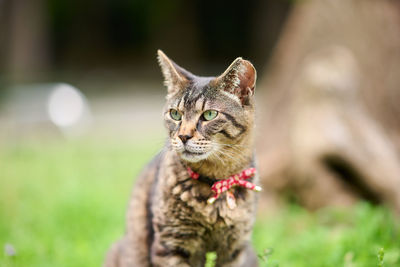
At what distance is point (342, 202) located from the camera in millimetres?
4281

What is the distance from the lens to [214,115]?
2.51m

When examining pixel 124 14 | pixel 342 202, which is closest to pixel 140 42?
pixel 124 14

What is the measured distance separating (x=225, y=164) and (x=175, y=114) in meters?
0.42

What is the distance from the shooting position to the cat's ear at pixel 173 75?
2.68 metres

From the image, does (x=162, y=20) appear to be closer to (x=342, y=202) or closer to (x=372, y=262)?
(x=342, y=202)

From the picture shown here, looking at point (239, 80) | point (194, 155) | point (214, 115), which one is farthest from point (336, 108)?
point (194, 155)

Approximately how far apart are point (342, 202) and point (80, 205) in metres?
2.58

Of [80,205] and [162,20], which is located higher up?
[162,20]

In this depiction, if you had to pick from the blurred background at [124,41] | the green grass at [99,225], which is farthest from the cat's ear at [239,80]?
the blurred background at [124,41]

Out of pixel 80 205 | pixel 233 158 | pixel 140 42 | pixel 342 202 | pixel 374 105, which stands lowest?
pixel 80 205

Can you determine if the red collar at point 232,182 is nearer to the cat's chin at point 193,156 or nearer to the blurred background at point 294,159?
the cat's chin at point 193,156

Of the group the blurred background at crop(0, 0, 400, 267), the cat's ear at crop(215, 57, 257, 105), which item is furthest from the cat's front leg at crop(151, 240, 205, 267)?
the cat's ear at crop(215, 57, 257, 105)

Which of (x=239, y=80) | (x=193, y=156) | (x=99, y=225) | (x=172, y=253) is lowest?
(x=99, y=225)

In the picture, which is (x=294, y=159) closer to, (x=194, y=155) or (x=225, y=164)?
(x=225, y=164)
